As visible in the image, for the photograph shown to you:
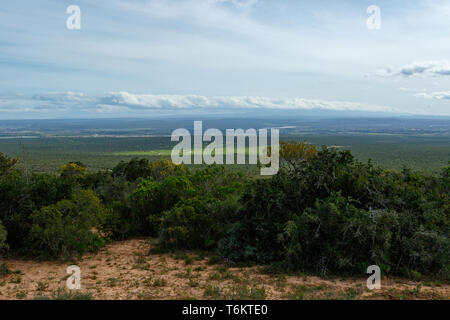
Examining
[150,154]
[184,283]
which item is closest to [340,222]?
[184,283]

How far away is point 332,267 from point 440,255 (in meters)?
3.21

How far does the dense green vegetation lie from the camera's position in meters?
10.9

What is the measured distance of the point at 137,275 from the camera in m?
11.0

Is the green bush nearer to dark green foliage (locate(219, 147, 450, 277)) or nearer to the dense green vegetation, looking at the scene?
the dense green vegetation

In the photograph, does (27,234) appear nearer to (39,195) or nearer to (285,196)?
(39,195)

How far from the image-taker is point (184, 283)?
10.2 m

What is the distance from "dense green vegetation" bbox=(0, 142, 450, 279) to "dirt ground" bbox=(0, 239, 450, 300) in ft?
2.28

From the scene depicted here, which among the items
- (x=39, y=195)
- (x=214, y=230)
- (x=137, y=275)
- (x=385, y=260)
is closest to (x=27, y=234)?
(x=39, y=195)

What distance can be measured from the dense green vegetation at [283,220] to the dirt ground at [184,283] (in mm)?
695

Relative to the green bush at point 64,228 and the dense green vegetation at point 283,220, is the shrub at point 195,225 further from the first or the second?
the green bush at point 64,228

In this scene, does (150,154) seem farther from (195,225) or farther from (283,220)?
(283,220)

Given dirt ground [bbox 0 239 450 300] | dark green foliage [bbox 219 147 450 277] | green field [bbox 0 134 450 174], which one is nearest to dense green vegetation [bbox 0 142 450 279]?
dark green foliage [bbox 219 147 450 277]

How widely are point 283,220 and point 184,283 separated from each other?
436cm
